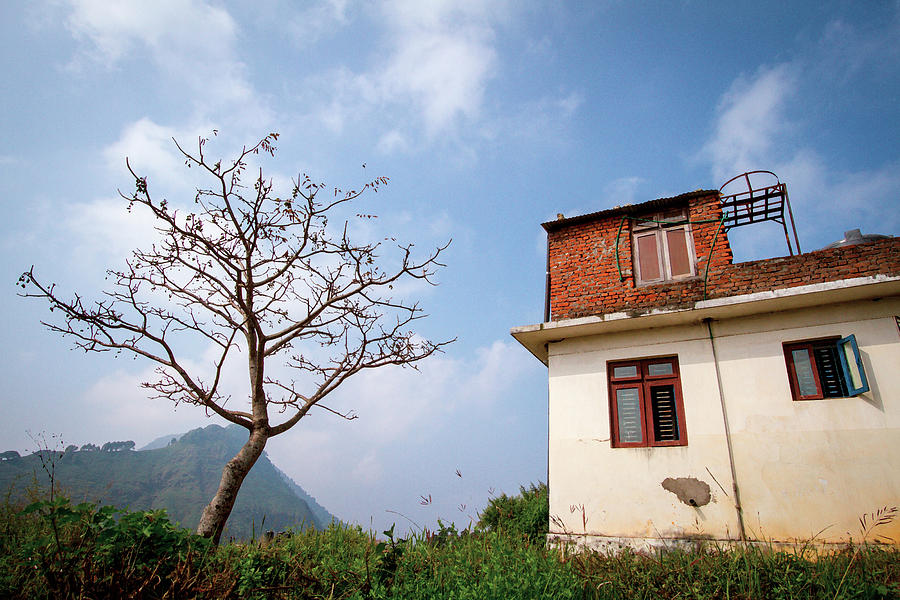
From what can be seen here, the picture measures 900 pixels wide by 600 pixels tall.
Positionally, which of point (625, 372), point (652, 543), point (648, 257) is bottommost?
point (652, 543)

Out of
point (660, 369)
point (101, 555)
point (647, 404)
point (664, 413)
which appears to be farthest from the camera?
point (660, 369)

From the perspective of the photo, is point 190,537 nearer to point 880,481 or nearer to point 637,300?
point 637,300

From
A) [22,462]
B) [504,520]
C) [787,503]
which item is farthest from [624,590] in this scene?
[22,462]

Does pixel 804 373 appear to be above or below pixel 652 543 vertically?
above

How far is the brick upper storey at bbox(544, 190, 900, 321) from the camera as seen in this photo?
8336mm

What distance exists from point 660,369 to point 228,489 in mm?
8181

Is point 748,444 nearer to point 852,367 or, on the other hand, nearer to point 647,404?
point 647,404

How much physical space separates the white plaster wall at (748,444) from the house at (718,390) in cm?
2

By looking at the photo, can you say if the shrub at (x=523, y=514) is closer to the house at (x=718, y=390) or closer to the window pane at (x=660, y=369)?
the house at (x=718, y=390)

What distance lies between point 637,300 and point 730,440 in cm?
300

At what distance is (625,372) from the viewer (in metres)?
9.63

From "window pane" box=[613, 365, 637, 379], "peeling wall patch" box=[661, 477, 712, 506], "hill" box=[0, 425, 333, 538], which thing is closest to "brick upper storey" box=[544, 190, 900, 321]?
"window pane" box=[613, 365, 637, 379]

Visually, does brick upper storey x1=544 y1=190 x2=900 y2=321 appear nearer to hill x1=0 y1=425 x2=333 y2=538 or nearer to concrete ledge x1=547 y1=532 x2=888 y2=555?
concrete ledge x1=547 y1=532 x2=888 y2=555

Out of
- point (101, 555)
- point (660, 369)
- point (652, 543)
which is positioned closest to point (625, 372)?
point (660, 369)
